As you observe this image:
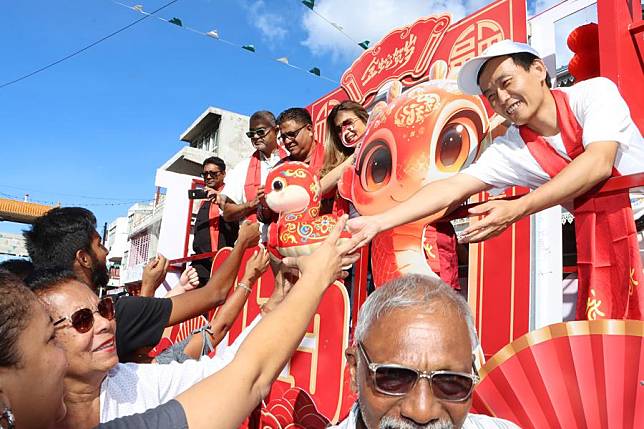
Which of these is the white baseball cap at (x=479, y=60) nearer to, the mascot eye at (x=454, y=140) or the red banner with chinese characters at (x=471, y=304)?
the mascot eye at (x=454, y=140)

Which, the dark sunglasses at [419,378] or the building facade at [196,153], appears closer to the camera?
the dark sunglasses at [419,378]

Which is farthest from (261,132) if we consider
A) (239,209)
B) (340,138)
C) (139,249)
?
(139,249)

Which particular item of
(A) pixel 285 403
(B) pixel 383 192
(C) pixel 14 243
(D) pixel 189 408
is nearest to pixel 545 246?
(B) pixel 383 192

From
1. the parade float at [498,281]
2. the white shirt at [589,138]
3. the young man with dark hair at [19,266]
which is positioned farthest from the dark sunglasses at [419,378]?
the young man with dark hair at [19,266]

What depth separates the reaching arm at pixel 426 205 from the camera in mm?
1676

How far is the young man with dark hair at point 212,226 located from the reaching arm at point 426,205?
273 cm

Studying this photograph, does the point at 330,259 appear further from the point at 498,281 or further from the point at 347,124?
the point at 347,124

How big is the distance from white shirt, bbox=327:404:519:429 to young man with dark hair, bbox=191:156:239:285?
304 cm

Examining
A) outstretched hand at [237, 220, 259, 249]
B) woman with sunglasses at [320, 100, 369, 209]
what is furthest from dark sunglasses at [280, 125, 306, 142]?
outstretched hand at [237, 220, 259, 249]

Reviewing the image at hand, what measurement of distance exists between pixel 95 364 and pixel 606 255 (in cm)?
151

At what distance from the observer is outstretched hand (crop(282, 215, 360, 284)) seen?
54.4 inches

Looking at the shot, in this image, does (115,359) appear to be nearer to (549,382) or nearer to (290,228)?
(290,228)

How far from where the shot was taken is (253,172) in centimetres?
380

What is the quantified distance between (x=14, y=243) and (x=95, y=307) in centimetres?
3503
